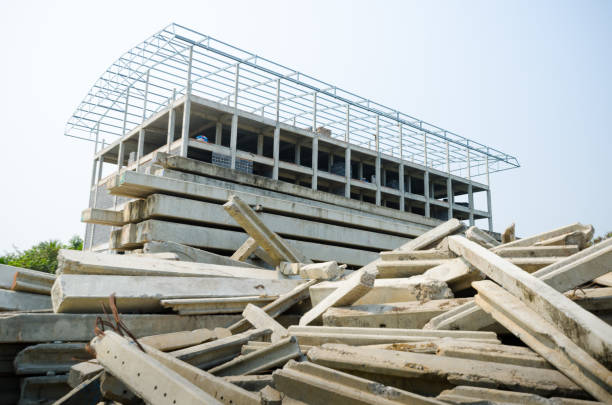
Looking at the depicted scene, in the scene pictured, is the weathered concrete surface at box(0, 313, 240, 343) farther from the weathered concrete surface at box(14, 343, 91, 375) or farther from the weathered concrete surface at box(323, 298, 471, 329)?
the weathered concrete surface at box(323, 298, 471, 329)

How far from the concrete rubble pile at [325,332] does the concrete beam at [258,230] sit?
53cm

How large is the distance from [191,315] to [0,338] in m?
1.54

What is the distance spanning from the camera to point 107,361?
8.32 ft

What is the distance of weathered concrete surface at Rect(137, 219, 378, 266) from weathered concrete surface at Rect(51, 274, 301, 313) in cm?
226

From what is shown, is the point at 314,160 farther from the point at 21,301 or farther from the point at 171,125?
the point at 21,301

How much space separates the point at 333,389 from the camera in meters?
2.09

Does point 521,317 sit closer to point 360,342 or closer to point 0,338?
point 360,342

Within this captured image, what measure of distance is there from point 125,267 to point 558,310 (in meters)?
3.80

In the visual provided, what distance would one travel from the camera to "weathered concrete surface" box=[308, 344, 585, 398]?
1984mm

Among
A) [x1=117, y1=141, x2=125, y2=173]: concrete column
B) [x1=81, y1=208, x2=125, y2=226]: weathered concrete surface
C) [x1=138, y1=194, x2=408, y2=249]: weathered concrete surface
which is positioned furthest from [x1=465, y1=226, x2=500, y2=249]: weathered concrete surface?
[x1=117, y1=141, x2=125, y2=173]: concrete column

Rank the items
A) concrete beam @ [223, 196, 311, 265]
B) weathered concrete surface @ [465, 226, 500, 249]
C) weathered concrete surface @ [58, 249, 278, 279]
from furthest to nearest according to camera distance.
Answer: concrete beam @ [223, 196, 311, 265]
weathered concrete surface @ [465, 226, 500, 249]
weathered concrete surface @ [58, 249, 278, 279]

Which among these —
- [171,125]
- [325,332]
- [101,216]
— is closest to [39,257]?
[171,125]

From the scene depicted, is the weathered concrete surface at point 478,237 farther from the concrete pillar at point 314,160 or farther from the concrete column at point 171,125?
the concrete pillar at point 314,160

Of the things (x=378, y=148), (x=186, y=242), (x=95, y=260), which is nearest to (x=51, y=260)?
(x=378, y=148)
